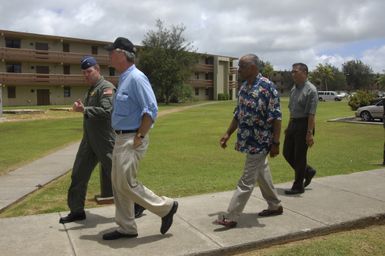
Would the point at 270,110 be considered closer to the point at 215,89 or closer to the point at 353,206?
the point at 353,206

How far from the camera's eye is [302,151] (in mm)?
6566

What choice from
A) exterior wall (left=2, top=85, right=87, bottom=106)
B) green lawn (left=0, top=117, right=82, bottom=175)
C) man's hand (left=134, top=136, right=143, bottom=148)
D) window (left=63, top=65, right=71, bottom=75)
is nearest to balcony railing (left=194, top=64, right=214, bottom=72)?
exterior wall (left=2, top=85, right=87, bottom=106)

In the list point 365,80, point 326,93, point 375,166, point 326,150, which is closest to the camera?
point 375,166

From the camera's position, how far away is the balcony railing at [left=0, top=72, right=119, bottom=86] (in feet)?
172

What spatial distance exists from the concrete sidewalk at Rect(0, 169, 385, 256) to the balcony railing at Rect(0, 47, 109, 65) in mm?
50400

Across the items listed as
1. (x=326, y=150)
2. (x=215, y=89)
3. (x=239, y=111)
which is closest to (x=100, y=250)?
(x=239, y=111)

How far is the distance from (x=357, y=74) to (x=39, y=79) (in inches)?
3306

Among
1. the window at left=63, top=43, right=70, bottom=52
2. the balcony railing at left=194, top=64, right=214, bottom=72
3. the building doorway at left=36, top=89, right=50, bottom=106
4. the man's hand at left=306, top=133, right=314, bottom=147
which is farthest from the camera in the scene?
the balcony railing at left=194, top=64, right=214, bottom=72

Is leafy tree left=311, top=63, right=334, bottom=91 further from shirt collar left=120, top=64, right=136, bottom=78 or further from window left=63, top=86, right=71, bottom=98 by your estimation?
shirt collar left=120, top=64, right=136, bottom=78

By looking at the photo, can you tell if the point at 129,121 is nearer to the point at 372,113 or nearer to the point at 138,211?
the point at 138,211

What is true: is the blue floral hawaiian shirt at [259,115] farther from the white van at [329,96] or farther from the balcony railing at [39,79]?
the white van at [329,96]

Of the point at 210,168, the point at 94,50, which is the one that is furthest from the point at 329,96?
the point at 210,168

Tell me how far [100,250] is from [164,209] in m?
0.75

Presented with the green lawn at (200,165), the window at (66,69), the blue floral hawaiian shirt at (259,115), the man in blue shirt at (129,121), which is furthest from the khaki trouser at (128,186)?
the window at (66,69)
